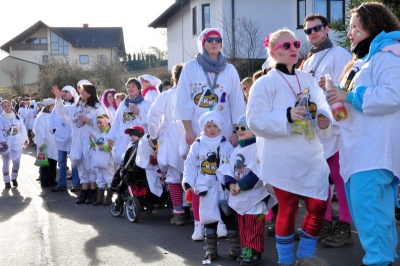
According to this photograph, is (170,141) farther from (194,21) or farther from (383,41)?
(194,21)

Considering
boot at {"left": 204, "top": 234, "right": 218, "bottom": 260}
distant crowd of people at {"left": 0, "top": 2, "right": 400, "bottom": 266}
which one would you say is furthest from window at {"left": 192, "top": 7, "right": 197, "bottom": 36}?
boot at {"left": 204, "top": 234, "right": 218, "bottom": 260}

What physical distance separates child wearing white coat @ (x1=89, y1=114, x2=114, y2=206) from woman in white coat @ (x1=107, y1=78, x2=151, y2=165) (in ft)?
1.95

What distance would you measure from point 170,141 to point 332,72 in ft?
8.95

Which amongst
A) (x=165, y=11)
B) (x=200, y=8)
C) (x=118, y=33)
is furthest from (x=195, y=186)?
(x=118, y=33)

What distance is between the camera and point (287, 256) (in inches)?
211

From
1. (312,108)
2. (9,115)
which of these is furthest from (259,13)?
(312,108)

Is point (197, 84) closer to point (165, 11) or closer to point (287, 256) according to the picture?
point (287, 256)

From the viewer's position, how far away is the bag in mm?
13681

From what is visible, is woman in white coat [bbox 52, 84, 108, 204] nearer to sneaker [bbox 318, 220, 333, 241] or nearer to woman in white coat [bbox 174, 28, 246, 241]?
woman in white coat [bbox 174, 28, 246, 241]

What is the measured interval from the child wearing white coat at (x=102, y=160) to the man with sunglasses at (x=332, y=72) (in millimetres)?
4872

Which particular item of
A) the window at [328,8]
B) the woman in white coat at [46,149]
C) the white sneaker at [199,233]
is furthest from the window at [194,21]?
the white sneaker at [199,233]

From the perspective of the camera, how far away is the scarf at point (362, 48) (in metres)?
4.96

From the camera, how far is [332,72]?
21.9 ft

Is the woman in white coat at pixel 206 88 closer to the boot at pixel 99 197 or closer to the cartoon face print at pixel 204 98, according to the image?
the cartoon face print at pixel 204 98
